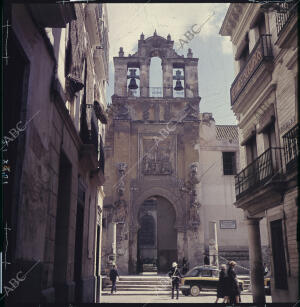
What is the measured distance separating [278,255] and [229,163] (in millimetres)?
15586

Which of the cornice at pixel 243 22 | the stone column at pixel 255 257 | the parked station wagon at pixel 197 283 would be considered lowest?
the parked station wagon at pixel 197 283

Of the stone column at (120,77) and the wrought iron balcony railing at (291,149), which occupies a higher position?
the stone column at (120,77)

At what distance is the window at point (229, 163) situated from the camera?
25709 millimetres

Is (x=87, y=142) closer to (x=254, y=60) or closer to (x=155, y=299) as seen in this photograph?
(x=254, y=60)

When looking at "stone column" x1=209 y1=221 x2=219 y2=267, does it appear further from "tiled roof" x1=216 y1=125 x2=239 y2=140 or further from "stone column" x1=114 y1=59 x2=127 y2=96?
"stone column" x1=114 y1=59 x2=127 y2=96

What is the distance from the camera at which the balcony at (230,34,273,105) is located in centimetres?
1042

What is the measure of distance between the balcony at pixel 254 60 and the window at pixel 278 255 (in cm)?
436

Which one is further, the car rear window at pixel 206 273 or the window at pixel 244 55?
the car rear window at pixel 206 273

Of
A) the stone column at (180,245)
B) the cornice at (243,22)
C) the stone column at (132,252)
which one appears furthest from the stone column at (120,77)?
the cornice at (243,22)

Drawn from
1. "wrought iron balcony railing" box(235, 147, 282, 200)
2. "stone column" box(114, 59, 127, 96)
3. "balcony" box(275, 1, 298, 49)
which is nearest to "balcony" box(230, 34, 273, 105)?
"balcony" box(275, 1, 298, 49)

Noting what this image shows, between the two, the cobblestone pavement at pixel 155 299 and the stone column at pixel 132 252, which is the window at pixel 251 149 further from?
the stone column at pixel 132 252

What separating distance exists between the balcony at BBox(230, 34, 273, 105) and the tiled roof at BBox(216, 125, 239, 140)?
45.0 ft


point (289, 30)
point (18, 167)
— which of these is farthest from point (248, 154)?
point (18, 167)

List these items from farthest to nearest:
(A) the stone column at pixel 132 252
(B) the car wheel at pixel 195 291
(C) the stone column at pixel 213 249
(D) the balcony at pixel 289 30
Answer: (A) the stone column at pixel 132 252 < (C) the stone column at pixel 213 249 < (B) the car wheel at pixel 195 291 < (D) the balcony at pixel 289 30
